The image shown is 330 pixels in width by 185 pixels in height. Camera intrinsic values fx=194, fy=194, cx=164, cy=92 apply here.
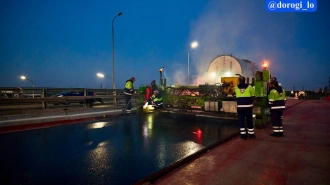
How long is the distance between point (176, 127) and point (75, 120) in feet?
15.1

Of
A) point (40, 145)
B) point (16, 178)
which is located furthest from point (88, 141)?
point (16, 178)

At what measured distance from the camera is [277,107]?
6.39m

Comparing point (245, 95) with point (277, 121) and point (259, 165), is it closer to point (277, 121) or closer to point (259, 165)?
point (277, 121)

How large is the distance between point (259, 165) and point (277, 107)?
3269 millimetres

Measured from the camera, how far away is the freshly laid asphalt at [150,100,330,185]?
10.7ft

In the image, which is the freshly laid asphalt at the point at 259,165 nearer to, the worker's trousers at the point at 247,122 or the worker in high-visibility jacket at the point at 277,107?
the worker's trousers at the point at 247,122

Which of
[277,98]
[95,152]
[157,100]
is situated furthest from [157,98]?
[95,152]

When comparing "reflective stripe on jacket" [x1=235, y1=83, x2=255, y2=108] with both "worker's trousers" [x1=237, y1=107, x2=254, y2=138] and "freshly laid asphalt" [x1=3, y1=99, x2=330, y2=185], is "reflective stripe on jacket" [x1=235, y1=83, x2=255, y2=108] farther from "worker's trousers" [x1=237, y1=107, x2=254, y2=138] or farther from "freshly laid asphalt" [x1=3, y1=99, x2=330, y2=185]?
"freshly laid asphalt" [x1=3, y1=99, x2=330, y2=185]

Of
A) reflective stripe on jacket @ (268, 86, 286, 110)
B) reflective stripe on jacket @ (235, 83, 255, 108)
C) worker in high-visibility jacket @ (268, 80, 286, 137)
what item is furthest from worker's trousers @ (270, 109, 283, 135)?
reflective stripe on jacket @ (235, 83, 255, 108)

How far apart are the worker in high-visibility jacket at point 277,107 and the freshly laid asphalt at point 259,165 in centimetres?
62

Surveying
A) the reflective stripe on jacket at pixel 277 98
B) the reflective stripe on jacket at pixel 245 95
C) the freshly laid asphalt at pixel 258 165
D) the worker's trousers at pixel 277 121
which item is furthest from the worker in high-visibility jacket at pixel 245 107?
the reflective stripe on jacket at pixel 277 98

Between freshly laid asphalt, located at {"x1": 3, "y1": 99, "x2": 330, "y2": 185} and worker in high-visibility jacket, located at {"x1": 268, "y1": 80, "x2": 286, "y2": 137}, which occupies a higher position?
worker in high-visibility jacket, located at {"x1": 268, "y1": 80, "x2": 286, "y2": 137}

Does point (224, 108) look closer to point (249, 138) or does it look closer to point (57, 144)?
point (249, 138)

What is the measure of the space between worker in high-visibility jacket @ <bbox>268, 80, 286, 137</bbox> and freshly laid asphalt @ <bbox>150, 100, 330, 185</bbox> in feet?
2.02
